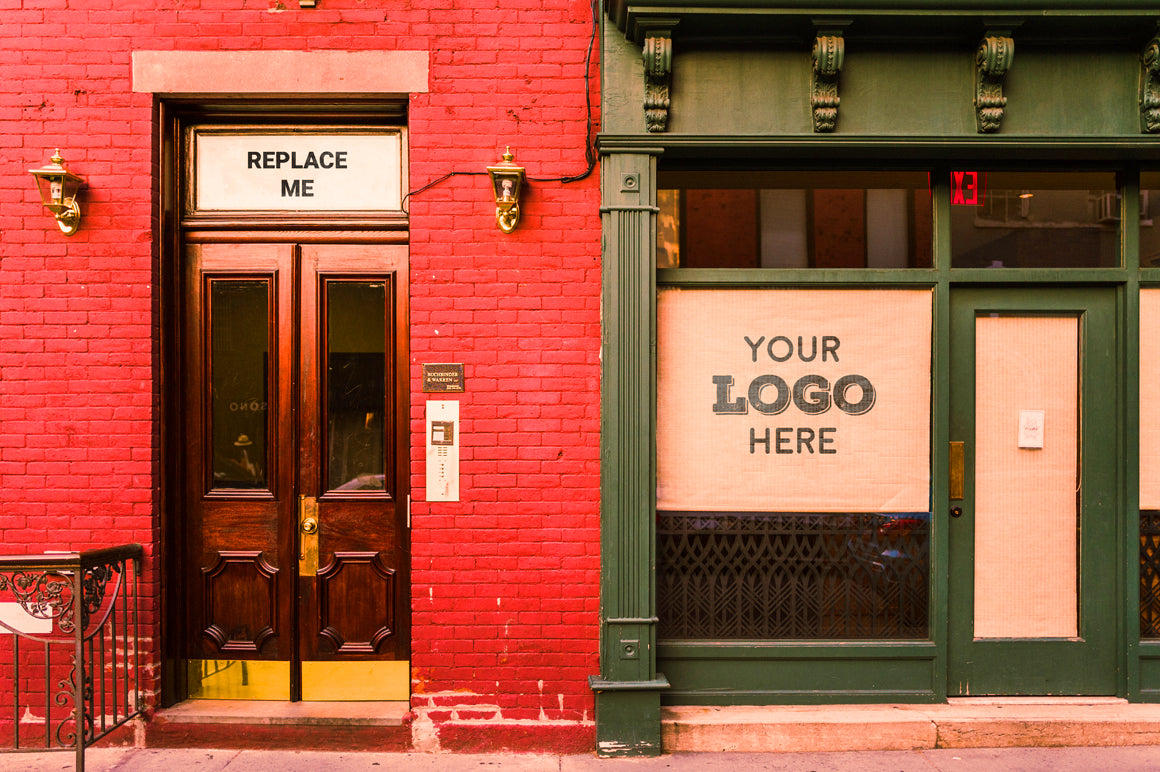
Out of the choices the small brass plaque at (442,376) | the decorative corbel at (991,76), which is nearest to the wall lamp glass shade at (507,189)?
the small brass plaque at (442,376)

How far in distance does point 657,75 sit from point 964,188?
6.74ft

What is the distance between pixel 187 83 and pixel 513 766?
4439 millimetres

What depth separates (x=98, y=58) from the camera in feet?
14.1

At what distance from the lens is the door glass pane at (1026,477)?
14.6 feet

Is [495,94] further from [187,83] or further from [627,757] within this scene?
[627,757]

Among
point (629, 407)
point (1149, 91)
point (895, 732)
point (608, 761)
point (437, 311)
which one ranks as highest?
point (1149, 91)

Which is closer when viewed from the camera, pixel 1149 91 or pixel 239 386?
pixel 1149 91

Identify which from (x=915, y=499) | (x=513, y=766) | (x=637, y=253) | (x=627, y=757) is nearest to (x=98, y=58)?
(x=637, y=253)

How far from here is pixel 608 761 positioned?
413cm

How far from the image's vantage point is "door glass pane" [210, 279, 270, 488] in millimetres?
4559

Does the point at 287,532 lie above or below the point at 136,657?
above

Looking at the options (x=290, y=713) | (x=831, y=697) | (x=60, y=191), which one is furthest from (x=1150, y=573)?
(x=60, y=191)

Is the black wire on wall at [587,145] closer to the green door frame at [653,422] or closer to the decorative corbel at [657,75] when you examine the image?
the green door frame at [653,422]

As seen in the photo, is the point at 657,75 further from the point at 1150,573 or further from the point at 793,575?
the point at 1150,573
